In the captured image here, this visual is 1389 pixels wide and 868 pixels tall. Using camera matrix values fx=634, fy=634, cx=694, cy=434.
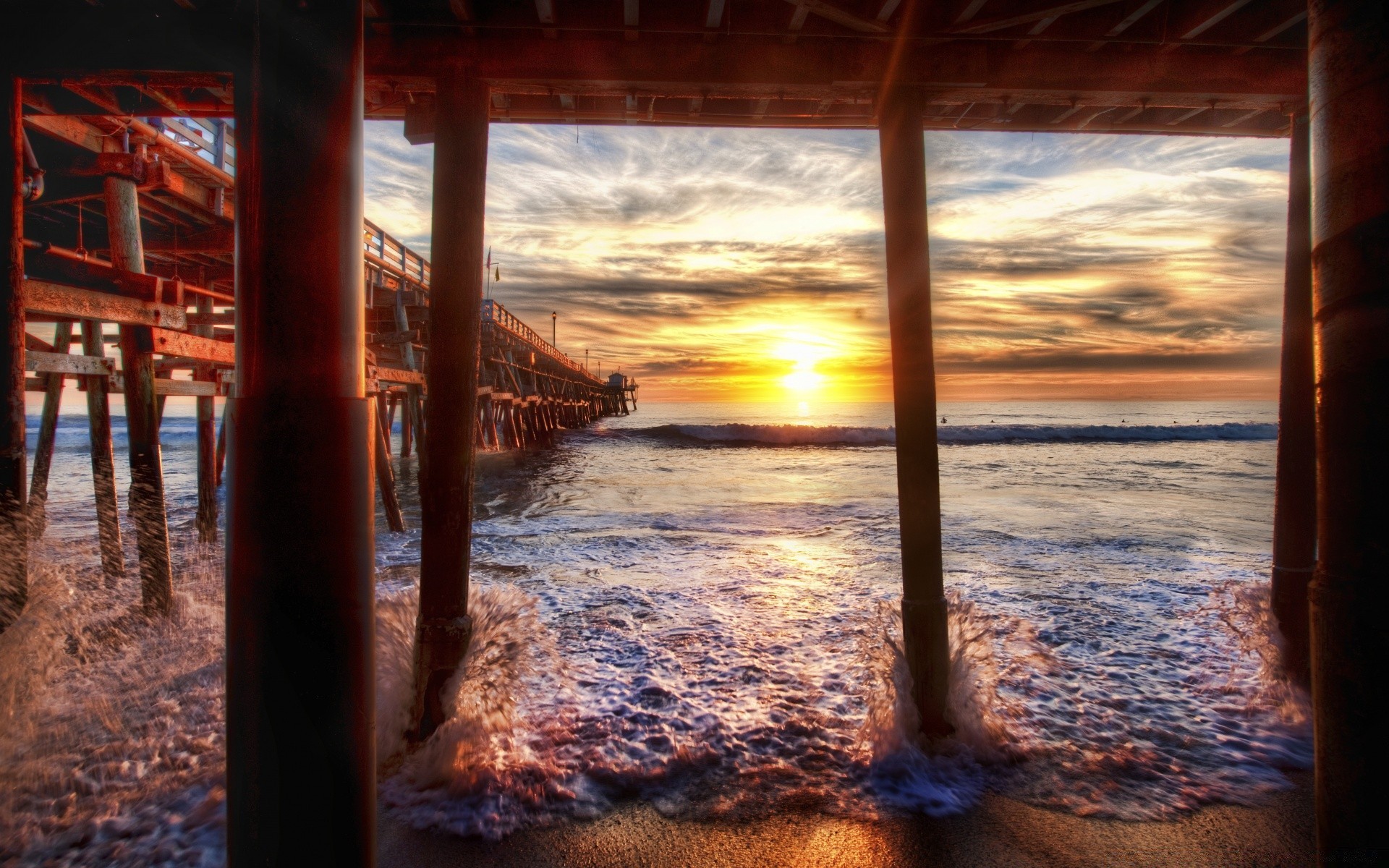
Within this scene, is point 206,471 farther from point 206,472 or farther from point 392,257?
point 392,257

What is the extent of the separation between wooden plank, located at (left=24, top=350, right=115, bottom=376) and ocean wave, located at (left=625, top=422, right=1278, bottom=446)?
3241 centimetres

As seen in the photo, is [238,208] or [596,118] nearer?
[238,208]

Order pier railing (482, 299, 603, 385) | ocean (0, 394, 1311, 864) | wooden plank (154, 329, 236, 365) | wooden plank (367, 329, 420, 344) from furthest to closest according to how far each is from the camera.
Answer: pier railing (482, 299, 603, 385), wooden plank (367, 329, 420, 344), wooden plank (154, 329, 236, 365), ocean (0, 394, 1311, 864)

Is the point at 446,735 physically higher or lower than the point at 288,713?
lower

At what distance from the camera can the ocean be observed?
9.34 ft

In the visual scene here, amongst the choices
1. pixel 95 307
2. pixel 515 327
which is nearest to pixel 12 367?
pixel 95 307

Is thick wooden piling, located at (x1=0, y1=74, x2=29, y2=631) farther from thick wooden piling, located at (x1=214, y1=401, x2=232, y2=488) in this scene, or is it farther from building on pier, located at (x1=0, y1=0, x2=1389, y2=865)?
thick wooden piling, located at (x1=214, y1=401, x2=232, y2=488)

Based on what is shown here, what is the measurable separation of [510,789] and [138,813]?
1.56 m

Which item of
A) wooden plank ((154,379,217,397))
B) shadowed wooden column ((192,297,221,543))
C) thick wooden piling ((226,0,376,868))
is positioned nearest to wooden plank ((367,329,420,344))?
shadowed wooden column ((192,297,221,543))

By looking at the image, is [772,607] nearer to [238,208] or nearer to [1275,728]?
[1275,728]

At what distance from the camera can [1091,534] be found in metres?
9.27

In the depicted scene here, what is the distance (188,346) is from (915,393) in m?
6.13

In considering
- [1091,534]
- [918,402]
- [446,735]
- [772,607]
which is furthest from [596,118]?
[1091,534]

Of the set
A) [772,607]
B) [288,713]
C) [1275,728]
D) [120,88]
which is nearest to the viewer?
[288,713]
